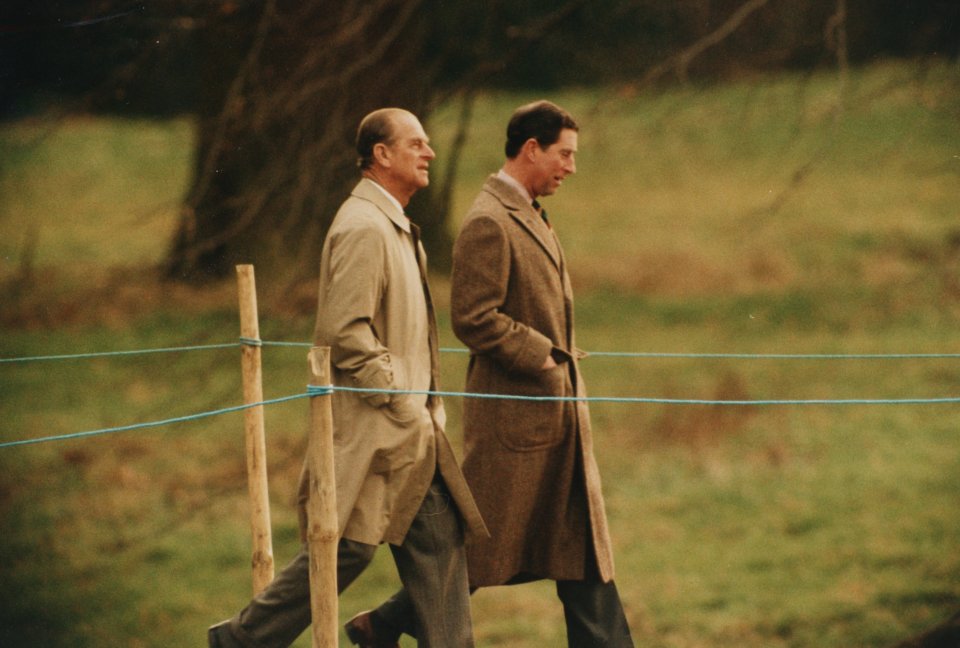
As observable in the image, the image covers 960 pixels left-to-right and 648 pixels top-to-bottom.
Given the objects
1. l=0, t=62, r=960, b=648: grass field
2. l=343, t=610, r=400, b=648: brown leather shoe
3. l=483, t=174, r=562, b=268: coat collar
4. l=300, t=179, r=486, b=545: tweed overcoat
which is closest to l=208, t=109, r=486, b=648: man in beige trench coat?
l=300, t=179, r=486, b=545: tweed overcoat

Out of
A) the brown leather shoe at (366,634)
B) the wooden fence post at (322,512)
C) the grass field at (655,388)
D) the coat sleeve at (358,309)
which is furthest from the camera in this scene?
the grass field at (655,388)

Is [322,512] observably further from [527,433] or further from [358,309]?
[527,433]

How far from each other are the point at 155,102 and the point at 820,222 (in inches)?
260

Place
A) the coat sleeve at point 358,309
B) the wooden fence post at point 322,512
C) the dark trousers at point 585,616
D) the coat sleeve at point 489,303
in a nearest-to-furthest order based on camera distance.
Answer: the wooden fence post at point 322,512, the coat sleeve at point 358,309, the coat sleeve at point 489,303, the dark trousers at point 585,616

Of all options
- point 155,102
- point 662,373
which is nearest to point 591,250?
point 662,373

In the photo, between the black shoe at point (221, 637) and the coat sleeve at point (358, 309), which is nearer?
the coat sleeve at point (358, 309)

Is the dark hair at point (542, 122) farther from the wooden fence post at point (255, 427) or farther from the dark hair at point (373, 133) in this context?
the wooden fence post at point (255, 427)

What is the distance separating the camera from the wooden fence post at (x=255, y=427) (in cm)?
442

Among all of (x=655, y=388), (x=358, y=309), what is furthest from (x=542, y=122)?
(x=655, y=388)

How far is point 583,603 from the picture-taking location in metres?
4.46

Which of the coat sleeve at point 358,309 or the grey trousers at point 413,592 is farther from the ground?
the coat sleeve at point 358,309

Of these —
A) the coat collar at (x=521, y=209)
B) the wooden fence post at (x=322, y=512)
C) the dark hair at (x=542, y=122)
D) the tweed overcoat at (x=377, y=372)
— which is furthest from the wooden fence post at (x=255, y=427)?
the dark hair at (x=542, y=122)

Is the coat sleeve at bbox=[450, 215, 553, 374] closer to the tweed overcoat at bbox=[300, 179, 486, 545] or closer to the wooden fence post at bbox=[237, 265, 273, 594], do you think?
the tweed overcoat at bbox=[300, 179, 486, 545]

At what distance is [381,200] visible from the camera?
409 centimetres
